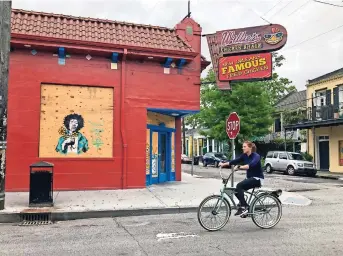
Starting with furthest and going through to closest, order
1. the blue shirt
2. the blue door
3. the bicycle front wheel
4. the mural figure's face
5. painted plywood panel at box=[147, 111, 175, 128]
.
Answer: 1. the blue door
2. painted plywood panel at box=[147, 111, 175, 128]
3. the mural figure's face
4. the blue shirt
5. the bicycle front wheel

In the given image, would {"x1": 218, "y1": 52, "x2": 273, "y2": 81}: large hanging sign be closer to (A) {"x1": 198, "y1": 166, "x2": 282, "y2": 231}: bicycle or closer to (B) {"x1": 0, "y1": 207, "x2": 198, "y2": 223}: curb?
(B) {"x1": 0, "y1": 207, "x2": 198, "y2": 223}: curb

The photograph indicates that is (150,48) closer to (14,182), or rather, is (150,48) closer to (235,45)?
(235,45)

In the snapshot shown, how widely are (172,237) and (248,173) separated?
6.70ft

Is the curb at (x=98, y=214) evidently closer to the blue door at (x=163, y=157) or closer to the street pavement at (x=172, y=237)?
the street pavement at (x=172, y=237)

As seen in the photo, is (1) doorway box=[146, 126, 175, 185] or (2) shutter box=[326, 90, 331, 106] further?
(2) shutter box=[326, 90, 331, 106]

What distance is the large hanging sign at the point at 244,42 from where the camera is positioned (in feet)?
46.4

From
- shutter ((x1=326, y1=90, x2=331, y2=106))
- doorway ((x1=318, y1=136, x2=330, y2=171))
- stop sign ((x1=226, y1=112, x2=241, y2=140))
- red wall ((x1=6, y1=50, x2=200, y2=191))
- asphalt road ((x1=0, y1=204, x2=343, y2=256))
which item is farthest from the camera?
doorway ((x1=318, y1=136, x2=330, y2=171))

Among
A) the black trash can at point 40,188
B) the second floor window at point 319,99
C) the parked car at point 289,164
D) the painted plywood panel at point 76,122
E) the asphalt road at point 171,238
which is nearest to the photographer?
the asphalt road at point 171,238

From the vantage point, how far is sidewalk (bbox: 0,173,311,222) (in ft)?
30.9

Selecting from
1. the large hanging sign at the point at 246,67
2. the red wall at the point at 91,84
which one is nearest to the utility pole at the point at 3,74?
the red wall at the point at 91,84

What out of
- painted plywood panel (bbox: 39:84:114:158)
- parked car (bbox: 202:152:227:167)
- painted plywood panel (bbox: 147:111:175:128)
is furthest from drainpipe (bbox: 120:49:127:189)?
parked car (bbox: 202:152:227:167)

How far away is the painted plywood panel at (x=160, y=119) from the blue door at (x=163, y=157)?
0.48 metres

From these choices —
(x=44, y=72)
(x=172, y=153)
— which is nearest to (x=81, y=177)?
A: (x=44, y=72)

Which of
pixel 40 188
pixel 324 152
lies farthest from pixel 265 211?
pixel 324 152
